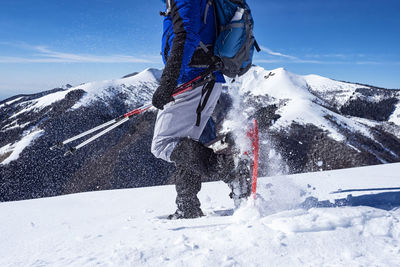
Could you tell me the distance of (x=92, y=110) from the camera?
8856 cm

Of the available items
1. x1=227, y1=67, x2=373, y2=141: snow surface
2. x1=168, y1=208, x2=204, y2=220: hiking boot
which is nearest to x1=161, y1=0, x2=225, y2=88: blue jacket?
x1=168, y1=208, x2=204, y2=220: hiking boot

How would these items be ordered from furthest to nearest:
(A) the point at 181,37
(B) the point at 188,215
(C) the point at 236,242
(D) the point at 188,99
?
(B) the point at 188,215
(D) the point at 188,99
(A) the point at 181,37
(C) the point at 236,242

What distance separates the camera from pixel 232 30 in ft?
8.38

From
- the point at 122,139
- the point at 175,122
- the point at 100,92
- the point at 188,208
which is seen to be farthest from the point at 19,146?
the point at 175,122

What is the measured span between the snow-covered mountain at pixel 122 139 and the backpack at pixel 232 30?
189 feet

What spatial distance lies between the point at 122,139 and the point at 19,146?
27.6 meters

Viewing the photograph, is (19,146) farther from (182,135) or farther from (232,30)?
(232,30)

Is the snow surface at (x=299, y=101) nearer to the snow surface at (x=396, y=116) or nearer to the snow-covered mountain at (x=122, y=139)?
the snow-covered mountain at (x=122, y=139)

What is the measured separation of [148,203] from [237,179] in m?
1.65

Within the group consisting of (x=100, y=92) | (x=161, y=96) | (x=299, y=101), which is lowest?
(x=161, y=96)

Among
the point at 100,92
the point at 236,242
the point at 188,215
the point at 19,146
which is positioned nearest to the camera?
the point at 236,242

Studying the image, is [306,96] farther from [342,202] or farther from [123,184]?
[342,202]

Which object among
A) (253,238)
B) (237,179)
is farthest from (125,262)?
(237,179)

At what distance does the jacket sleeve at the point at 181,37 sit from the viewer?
7.43 feet
